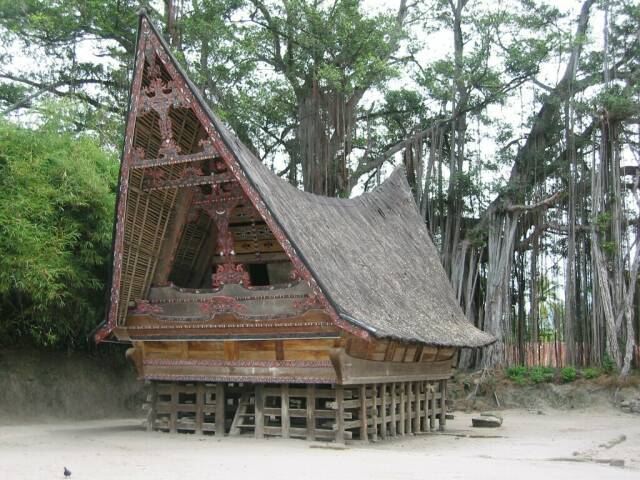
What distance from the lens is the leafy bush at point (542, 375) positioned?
1809cm

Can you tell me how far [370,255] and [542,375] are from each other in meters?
8.16

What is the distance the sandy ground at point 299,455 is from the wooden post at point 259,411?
0.37 meters

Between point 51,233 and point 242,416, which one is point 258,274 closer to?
point 242,416

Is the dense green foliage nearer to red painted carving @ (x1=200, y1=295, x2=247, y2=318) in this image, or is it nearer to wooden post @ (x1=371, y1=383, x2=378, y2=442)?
red painted carving @ (x1=200, y1=295, x2=247, y2=318)

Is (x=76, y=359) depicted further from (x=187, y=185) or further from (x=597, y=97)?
(x=597, y=97)

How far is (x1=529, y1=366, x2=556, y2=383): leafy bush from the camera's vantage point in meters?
18.1

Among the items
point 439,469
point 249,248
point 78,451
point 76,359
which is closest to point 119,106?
point 76,359

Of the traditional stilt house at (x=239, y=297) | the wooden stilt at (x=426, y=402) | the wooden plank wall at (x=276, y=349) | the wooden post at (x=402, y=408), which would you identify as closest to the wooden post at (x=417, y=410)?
the traditional stilt house at (x=239, y=297)

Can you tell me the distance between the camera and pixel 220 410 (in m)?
10.6

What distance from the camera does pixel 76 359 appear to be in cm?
1374

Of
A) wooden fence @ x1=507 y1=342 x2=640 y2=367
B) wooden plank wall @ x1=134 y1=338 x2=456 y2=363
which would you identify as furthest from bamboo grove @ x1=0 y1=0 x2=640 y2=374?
wooden plank wall @ x1=134 y1=338 x2=456 y2=363

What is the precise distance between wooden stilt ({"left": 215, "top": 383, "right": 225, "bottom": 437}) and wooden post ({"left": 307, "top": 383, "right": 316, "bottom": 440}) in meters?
1.32

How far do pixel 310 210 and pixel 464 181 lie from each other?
910cm

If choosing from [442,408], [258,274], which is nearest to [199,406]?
[258,274]
